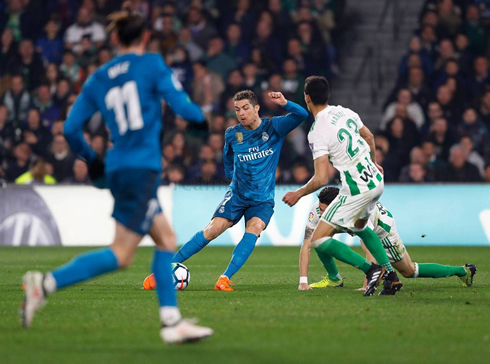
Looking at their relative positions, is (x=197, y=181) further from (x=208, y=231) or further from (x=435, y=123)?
(x=208, y=231)

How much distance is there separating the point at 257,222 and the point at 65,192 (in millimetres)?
7200

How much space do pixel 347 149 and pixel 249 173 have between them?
1809mm

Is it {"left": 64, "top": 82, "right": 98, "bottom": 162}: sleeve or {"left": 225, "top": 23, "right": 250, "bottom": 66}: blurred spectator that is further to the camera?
{"left": 225, "top": 23, "right": 250, "bottom": 66}: blurred spectator

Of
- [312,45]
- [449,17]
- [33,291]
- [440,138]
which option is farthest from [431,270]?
[449,17]

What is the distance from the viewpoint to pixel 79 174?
16.0 m

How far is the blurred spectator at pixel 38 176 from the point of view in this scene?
15555 millimetres

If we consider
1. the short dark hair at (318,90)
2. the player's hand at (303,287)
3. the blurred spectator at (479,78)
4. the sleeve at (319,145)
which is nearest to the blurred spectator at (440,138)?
the blurred spectator at (479,78)

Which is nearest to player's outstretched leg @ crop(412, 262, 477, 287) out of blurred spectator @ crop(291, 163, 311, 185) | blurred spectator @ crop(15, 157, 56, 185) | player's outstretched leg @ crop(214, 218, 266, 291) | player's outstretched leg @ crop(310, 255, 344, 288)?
player's outstretched leg @ crop(310, 255, 344, 288)

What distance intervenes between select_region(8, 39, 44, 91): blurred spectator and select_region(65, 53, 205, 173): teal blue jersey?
13.4 meters

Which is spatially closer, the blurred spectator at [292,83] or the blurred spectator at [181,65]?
the blurred spectator at [292,83]

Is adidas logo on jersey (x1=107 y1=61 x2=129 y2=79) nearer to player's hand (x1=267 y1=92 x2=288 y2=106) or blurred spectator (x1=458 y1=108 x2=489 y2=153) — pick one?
player's hand (x1=267 y1=92 x2=288 y2=106)

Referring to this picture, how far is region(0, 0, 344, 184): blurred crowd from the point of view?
16.3 m

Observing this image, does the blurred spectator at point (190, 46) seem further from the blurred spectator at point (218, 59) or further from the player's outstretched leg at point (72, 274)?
the player's outstretched leg at point (72, 274)

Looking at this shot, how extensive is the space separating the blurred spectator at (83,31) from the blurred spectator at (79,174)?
11.8 ft
